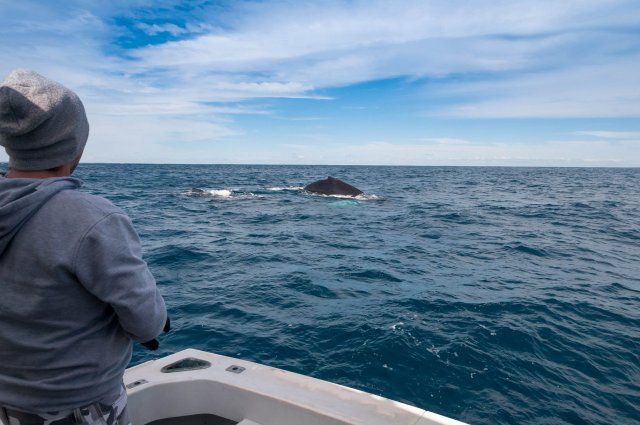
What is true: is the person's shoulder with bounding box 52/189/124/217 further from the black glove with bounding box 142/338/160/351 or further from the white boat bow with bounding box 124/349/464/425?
the white boat bow with bounding box 124/349/464/425

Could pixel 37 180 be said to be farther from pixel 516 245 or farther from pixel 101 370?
pixel 516 245

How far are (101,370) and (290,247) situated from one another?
15029 millimetres

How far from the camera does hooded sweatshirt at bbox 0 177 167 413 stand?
5.97 ft

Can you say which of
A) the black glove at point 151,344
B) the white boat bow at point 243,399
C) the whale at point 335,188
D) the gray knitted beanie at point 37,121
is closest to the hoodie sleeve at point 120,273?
the black glove at point 151,344

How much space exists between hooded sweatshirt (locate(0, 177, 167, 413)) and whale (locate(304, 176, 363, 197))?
33.7m

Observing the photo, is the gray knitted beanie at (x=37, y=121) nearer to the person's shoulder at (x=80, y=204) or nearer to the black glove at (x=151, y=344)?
the person's shoulder at (x=80, y=204)

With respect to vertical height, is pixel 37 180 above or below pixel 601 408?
above

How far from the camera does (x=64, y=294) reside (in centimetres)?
190

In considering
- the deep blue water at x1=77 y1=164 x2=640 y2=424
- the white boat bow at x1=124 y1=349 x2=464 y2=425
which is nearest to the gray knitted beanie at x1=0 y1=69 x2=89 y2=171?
the white boat bow at x1=124 y1=349 x2=464 y2=425

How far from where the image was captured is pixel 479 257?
15.5m

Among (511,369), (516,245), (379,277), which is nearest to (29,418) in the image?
(511,369)

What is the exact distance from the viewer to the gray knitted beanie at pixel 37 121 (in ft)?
6.14

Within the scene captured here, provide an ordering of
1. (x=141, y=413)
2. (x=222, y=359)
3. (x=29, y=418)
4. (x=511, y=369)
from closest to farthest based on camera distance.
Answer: (x=29, y=418)
(x=141, y=413)
(x=222, y=359)
(x=511, y=369)

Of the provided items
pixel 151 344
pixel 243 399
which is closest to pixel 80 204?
pixel 151 344
